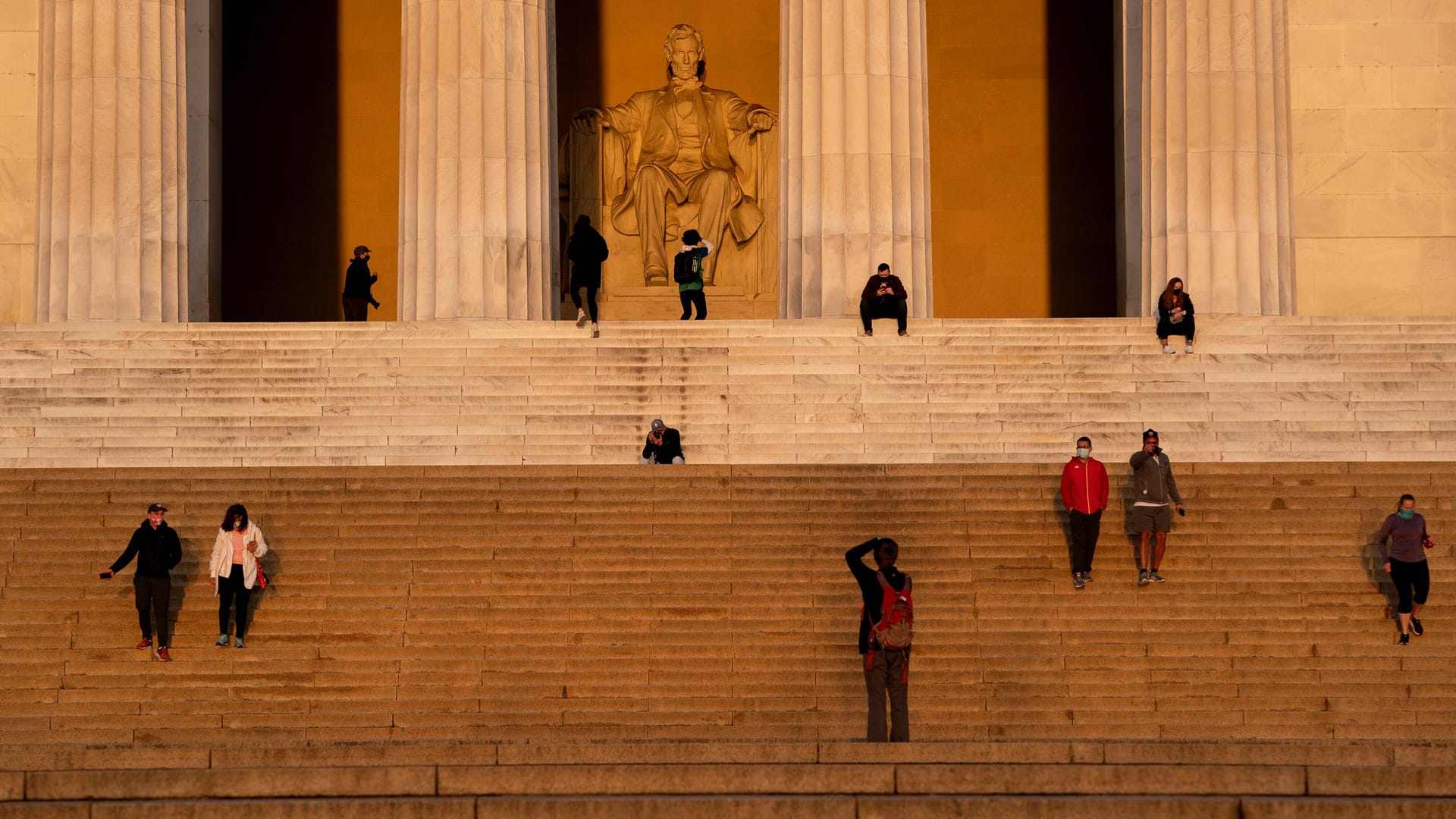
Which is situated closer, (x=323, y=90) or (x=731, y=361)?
(x=731, y=361)

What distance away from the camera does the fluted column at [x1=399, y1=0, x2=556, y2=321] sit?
32.2 metres

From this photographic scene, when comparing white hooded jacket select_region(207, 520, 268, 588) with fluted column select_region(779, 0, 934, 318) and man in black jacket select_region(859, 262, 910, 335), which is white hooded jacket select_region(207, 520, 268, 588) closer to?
man in black jacket select_region(859, 262, 910, 335)

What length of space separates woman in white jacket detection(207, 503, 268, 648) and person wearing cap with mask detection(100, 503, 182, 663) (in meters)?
0.40

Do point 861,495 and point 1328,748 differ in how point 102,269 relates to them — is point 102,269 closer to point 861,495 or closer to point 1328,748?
point 861,495

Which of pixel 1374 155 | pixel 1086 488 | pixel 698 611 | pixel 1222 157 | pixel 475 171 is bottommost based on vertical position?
pixel 698 611

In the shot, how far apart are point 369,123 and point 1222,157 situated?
16052 millimetres

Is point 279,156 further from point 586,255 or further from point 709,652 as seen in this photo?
point 709,652

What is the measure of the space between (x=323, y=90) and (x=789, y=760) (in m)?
28.0

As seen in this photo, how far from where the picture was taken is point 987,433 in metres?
27.1

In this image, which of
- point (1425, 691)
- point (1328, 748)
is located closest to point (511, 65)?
point (1425, 691)

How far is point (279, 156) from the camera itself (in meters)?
41.4

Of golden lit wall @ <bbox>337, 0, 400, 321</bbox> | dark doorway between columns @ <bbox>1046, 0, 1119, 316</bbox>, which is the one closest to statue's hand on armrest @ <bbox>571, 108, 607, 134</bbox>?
golden lit wall @ <bbox>337, 0, 400, 321</bbox>

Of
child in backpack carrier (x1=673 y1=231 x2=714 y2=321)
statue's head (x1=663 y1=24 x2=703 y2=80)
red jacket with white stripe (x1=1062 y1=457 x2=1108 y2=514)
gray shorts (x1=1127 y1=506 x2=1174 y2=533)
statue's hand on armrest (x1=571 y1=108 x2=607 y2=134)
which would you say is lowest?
gray shorts (x1=1127 y1=506 x2=1174 y2=533)

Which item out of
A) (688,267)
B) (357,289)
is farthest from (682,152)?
(688,267)
